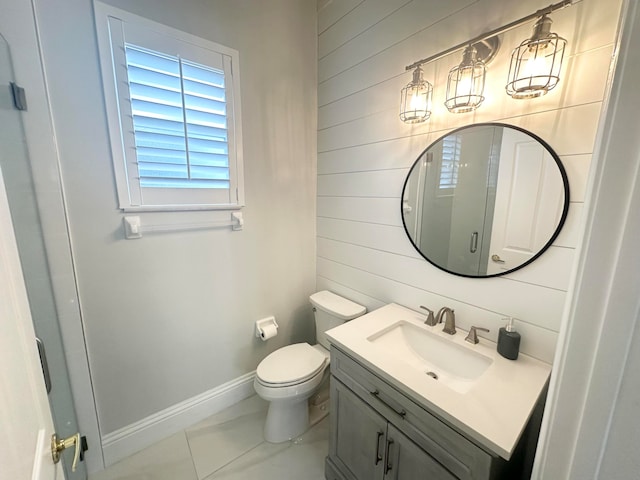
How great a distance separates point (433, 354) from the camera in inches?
51.0

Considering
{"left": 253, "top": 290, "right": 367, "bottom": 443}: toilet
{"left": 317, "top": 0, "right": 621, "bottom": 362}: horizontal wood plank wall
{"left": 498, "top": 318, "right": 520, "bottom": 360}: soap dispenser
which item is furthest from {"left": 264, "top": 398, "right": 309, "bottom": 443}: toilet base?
{"left": 498, "top": 318, "right": 520, "bottom": 360}: soap dispenser

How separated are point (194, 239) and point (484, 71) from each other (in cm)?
166

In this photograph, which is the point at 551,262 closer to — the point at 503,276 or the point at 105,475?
the point at 503,276

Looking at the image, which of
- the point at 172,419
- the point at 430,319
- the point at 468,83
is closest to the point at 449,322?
the point at 430,319

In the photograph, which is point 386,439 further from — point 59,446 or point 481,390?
point 59,446

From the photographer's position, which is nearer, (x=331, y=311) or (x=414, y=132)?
(x=414, y=132)

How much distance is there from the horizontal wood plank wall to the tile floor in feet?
3.14

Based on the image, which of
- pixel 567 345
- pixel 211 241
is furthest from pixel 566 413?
pixel 211 241

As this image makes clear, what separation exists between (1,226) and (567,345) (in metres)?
1.00

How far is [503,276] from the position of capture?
1.14m

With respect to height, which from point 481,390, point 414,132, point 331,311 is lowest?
point 331,311

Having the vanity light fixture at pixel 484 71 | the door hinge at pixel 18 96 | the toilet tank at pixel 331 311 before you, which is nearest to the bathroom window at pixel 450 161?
the vanity light fixture at pixel 484 71

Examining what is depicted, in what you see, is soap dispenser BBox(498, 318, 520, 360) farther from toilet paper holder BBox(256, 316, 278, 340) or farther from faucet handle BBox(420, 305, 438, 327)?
toilet paper holder BBox(256, 316, 278, 340)

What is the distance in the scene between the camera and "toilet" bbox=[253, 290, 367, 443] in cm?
152
